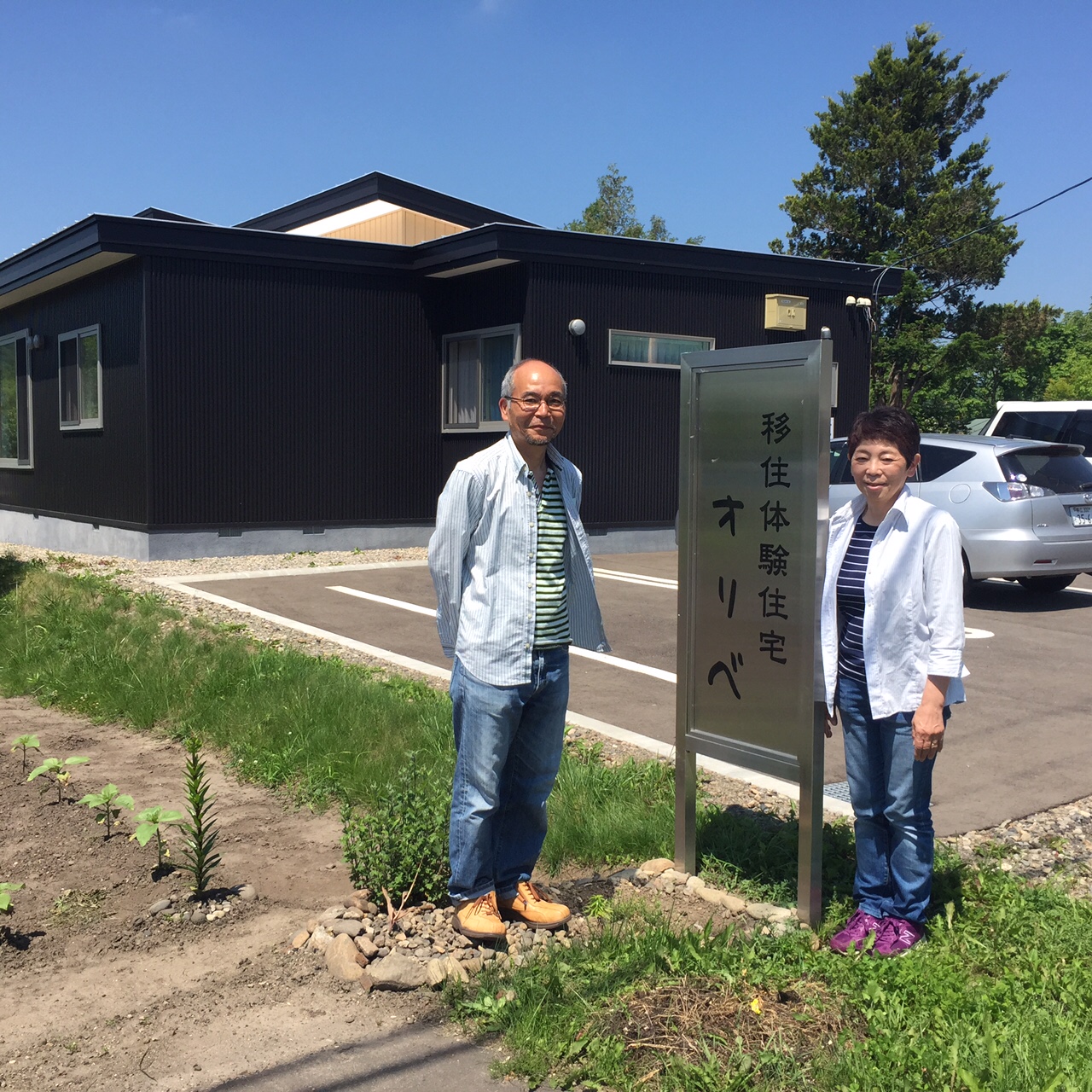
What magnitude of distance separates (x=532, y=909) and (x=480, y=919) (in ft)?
0.71

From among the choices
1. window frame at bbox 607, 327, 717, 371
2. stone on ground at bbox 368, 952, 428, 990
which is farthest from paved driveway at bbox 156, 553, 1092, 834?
window frame at bbox 607, 327, 717, 371

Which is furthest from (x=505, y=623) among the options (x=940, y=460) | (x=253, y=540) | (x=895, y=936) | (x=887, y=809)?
(x=253, y=540)

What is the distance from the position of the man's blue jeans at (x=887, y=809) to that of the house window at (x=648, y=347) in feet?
39.4

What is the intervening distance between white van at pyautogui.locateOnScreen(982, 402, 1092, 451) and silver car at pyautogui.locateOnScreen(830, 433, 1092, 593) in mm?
5588

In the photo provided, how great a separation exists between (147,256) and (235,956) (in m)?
11.7

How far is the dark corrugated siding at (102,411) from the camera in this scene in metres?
14.4

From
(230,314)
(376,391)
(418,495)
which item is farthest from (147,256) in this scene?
(418,495)

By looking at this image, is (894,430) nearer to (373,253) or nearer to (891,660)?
(891,660)

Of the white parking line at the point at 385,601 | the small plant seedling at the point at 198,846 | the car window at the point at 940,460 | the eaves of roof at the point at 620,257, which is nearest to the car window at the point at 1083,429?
the eaves of roof at the point at 620,257

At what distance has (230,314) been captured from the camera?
47.4ft

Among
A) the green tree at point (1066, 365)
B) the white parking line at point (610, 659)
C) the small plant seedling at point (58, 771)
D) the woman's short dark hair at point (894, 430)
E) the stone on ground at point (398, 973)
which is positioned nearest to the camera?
the stone on ground at point (398, 973)

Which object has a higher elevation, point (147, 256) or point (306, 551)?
point (147, 256)

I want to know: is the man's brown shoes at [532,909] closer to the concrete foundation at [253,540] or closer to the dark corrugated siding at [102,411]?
the concrete foundation at [253,540]

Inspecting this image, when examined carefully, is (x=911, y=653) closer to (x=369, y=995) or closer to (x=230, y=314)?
(x=369, y=995)
